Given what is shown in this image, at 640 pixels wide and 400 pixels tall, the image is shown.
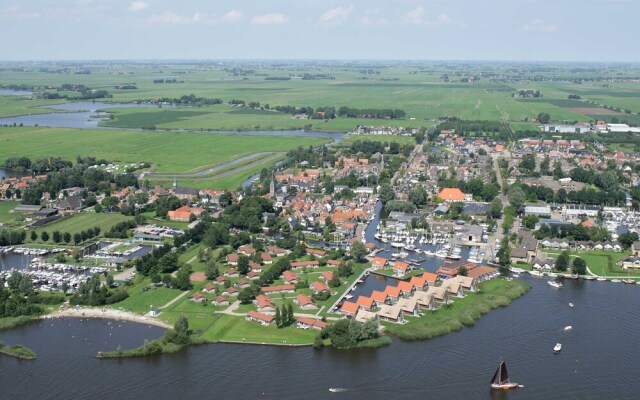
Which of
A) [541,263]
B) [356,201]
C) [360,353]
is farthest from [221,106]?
[360,353]

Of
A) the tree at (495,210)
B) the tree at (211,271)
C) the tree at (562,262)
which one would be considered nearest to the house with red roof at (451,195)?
the tree at (495,210)

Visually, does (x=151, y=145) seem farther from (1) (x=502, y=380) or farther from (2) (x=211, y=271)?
(1) (x=502, y=380)

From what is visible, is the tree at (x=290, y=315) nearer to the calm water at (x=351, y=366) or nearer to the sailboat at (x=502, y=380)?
the calm water at (x=351, y=366)

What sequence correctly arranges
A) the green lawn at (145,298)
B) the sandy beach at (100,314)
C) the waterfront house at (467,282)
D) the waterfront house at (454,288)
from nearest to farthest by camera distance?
the sandy beach at (100,314)
the green lawn at (145,298)
the waterfront house at (454,288)
the waterfront house at (467,282)

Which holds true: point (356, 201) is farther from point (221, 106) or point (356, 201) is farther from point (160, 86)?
point (160, 86)

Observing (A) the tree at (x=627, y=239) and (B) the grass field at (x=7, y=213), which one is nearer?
(A) the tree at (x=627, y=239)
